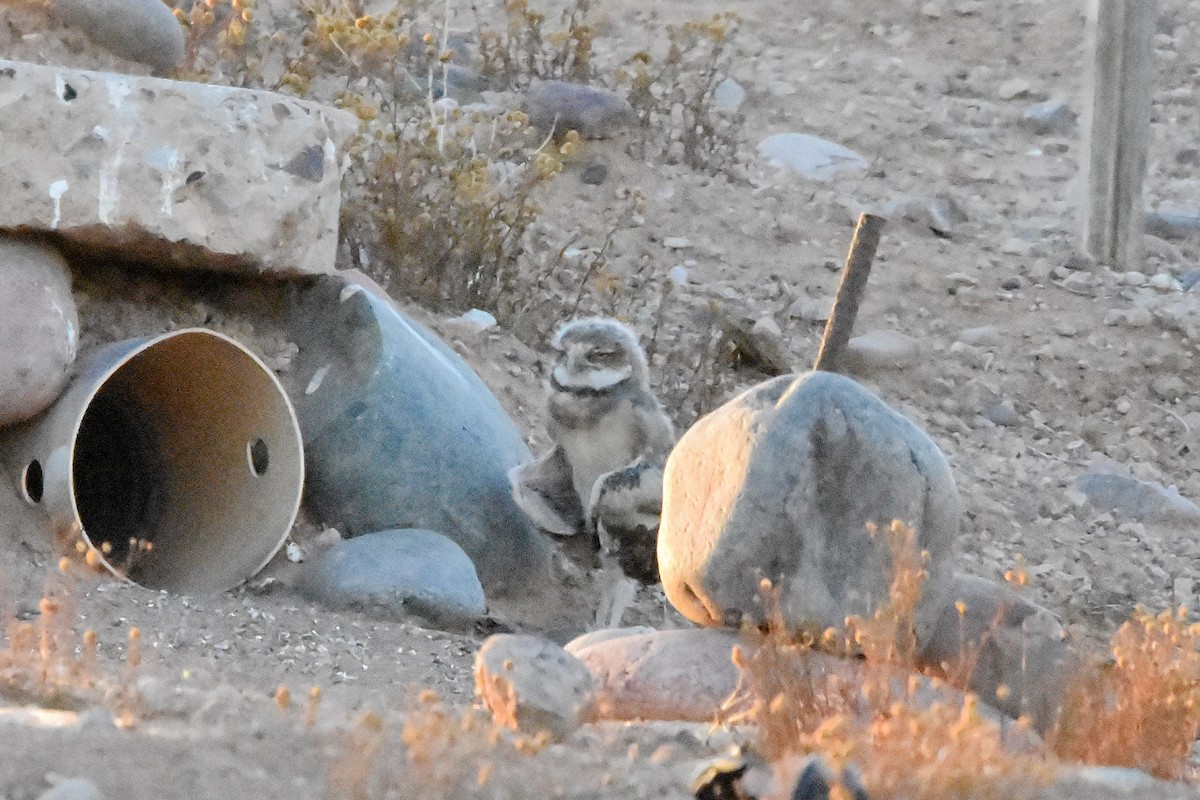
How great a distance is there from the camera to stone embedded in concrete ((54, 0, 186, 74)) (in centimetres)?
636

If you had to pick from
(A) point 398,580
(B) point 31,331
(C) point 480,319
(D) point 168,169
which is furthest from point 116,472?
(C) point 480,319

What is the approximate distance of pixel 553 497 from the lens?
5809 millimetres

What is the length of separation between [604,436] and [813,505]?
180 centimetres

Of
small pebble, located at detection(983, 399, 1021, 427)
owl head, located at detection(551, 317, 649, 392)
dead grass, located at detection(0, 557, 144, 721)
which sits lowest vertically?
small pebble, located at detection(983, 399, 1021, 427)

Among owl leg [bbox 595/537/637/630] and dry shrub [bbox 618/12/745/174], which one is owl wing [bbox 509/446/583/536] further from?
dry shrub [bbox 618/12/745/174]

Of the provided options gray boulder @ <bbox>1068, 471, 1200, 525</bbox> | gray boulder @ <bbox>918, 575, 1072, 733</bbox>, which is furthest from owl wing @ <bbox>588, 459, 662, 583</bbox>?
gray boulder @ <bbox>1068, 471, 1200, 525</bbox>

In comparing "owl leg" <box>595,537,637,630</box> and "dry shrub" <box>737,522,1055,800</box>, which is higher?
"dry shrub" <box>737,522,1055,800</box>

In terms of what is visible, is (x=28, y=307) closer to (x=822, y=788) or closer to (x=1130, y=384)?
(x=822, y=788)

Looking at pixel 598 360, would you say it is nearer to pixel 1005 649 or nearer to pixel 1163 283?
pixel 1005 649

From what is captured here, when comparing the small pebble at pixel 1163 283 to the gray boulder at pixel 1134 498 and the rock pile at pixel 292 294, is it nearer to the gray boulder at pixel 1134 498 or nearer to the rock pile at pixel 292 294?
the gray boulder at pixel 1134 498

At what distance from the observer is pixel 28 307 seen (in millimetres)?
5191

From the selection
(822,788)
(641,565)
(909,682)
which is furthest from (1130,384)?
(822,788)

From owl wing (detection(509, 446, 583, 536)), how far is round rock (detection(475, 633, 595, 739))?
7.33ft

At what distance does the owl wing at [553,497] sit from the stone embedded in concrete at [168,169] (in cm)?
107
